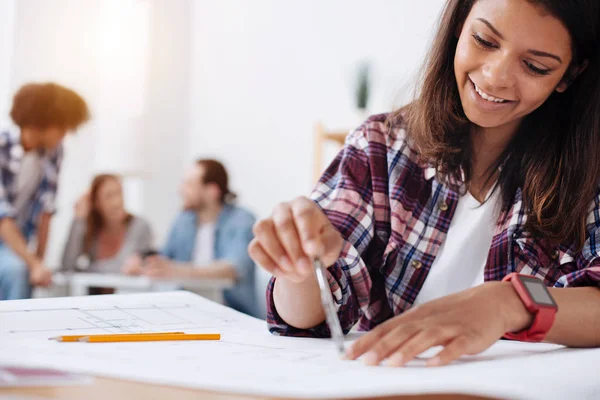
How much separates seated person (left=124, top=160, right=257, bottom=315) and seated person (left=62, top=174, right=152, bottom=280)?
0.18 metres

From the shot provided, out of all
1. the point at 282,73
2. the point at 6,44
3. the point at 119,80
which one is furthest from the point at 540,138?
the point at 119,80

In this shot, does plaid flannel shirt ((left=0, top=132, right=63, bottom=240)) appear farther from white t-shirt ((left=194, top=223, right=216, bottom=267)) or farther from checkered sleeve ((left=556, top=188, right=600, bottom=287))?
checkered sleeve ((left=556, top=188, right=600, bottom=287))

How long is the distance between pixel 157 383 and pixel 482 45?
1.97 ft

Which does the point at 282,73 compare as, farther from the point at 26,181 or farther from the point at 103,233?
the point at 26,181

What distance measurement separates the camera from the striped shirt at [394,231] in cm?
86

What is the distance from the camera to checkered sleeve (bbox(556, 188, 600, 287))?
80 cm

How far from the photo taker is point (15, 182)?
264 cm

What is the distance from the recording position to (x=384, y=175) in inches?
37.3

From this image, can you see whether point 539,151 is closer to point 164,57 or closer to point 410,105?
point 410,105

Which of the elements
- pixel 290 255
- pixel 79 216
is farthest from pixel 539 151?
pixel 79 216

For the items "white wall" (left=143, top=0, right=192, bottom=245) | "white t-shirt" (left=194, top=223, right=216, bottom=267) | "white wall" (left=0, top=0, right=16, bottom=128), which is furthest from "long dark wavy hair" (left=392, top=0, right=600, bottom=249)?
"white wall" (left=143, top=0, right=192, bottom=245)

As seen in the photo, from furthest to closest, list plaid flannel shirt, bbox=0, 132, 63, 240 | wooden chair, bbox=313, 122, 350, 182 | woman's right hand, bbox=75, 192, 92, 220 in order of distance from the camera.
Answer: woman's right hand, bbox=75, 192, 92, 220 → wooden chair, bbox=313, 122, 350, 182 → plaid flannel shirt, bbox=0, 132, 63, 240

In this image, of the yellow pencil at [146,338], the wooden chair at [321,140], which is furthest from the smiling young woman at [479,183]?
the wooden chair at [321,140]

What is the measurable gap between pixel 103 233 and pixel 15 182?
777 mm
